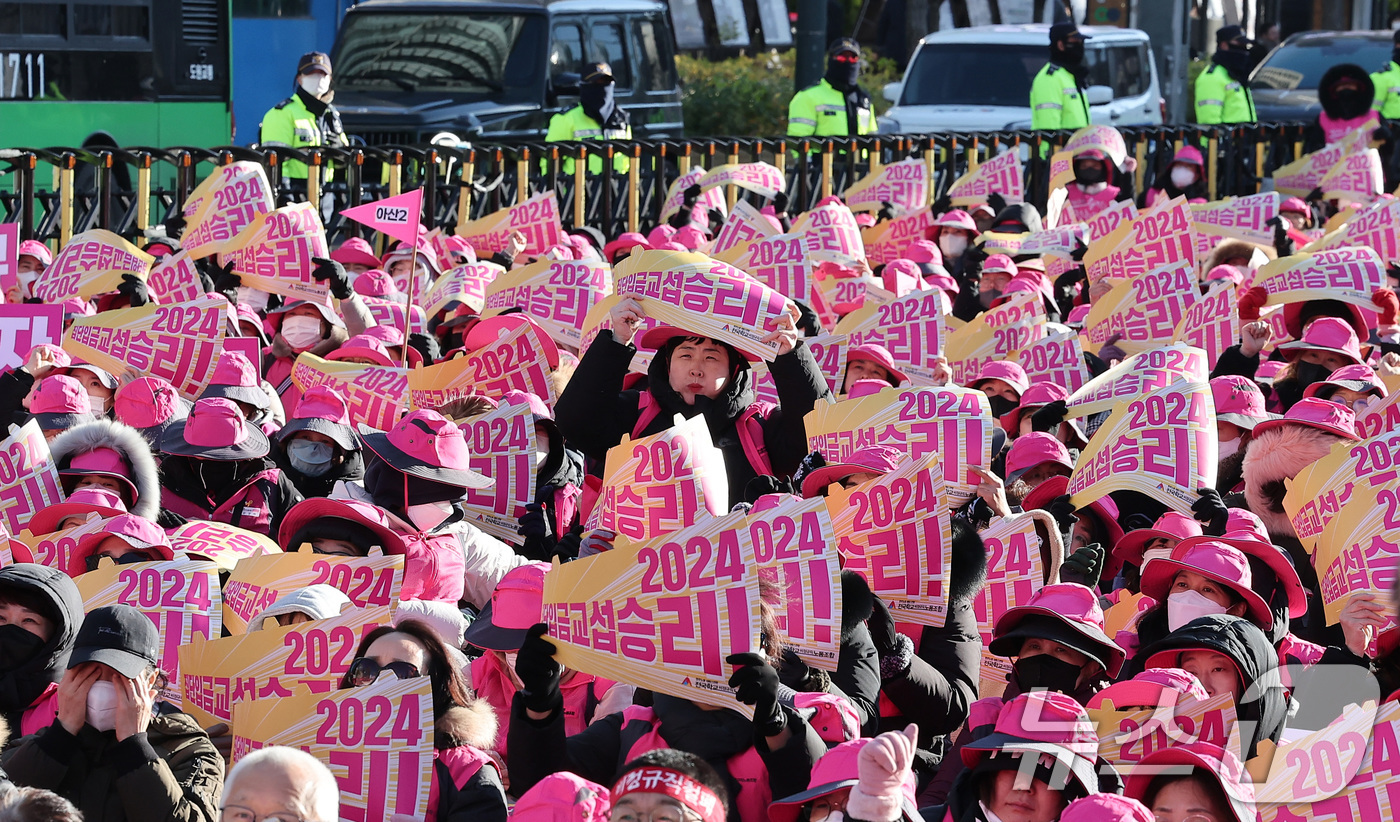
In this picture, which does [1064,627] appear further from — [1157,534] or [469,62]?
[469,62]

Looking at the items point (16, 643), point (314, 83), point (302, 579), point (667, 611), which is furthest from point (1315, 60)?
point (16, 643)

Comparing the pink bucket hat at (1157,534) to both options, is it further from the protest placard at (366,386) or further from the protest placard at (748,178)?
the protest placard at (748,178)

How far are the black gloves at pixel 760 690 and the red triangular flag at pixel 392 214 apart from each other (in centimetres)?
591

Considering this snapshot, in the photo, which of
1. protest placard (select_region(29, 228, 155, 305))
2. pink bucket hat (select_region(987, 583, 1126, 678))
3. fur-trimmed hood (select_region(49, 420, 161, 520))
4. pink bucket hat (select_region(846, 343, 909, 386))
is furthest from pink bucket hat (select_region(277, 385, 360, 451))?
pink bucket hat (select_region(987, 583, 1126, 678))

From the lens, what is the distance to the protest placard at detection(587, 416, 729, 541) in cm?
571

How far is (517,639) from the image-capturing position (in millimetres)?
5055

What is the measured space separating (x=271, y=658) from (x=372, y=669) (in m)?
0.32

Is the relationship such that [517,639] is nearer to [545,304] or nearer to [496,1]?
[545,304]

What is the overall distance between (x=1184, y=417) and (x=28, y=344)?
4673 millimetres

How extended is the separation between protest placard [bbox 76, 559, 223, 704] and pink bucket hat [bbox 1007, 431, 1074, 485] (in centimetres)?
283

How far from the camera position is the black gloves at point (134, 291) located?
9953mm

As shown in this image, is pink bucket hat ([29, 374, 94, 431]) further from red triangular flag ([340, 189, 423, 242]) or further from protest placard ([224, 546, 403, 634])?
red triangular flag ([340, 189, 423, 242])

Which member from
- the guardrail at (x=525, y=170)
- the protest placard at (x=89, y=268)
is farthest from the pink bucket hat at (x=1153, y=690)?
the guardrail at (x=525, y=170)

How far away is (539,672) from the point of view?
4613 millimetres
